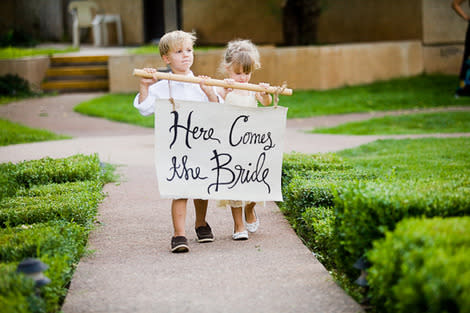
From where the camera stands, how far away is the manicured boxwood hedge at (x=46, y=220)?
3.47 meters

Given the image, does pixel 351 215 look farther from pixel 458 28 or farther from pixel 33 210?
pixel 458 28

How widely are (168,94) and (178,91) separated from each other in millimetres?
74

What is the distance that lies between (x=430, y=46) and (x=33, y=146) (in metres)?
11.5

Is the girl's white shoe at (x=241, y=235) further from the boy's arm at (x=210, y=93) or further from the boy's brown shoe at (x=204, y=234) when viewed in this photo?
the boy's arm at (x=210, y=93)

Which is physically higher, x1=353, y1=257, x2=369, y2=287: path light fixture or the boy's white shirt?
the boy's white shirt

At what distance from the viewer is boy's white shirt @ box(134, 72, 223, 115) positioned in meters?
5.02

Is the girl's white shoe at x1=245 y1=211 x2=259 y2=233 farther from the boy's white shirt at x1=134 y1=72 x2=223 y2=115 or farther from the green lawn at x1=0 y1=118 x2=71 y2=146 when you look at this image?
the green lawn at x1=0 y1=118 x2=71 y2=146

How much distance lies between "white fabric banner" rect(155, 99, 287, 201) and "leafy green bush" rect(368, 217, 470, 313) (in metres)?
1.62

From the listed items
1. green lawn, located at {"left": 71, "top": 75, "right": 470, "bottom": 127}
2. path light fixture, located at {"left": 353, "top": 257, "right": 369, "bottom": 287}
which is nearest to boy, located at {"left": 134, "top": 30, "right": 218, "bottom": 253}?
path light fixture, located at {"left": 353, "top": 257, "right": 369, "bottom": 287}

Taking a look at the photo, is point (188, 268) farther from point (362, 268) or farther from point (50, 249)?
point (362, 268)

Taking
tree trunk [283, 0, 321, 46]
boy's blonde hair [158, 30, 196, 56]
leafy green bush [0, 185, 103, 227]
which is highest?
tree trunk [283, 0, 321, 46]

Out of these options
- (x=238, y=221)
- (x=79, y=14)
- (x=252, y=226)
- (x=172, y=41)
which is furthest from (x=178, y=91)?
(x=79, y=14)

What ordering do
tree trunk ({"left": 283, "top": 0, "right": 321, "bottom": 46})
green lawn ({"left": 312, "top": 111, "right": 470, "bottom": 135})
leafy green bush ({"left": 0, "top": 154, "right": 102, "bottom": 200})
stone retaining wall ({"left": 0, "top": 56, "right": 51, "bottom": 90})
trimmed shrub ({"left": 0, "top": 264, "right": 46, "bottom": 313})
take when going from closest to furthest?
trimmed shrub ({"left": 0, "top": 264, "right": 46, "bottom": 313}), leafy green bush ({"left": 0, "top": 154, "right": 102, "bottom": 200}), green lawn ({"left": 312, "top": 111, "right": 470, "bottom": 135}), stone retaining wall ({"left": 0, "top": 56, "right": 51, "bottom": 90}), tree trunk ({"left": 283, "top": 0, "right": 321, "bottom": 46})

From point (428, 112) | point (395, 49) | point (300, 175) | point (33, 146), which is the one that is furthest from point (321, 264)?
point (395, 49)
